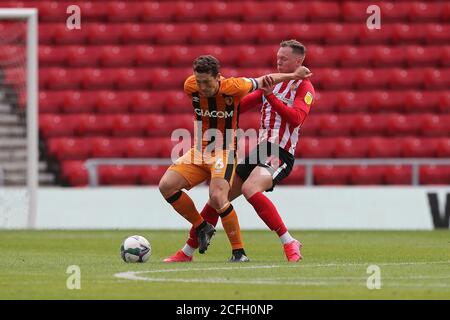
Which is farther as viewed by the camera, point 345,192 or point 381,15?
point 381,15

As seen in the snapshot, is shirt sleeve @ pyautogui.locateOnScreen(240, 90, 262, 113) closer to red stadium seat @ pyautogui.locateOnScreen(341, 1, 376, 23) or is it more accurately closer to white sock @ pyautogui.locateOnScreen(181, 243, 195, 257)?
white sock @ pyautogui.locateOnScreen(181, 243, 195, 257)

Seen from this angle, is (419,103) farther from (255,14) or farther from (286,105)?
(286,105)

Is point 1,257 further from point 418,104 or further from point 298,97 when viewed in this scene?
point 418,104

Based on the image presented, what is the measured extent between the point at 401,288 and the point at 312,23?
16.2m

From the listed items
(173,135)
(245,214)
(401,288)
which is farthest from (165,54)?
(401,288)

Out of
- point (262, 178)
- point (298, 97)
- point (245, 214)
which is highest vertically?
point (298, 97)

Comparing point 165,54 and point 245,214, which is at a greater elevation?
point 165,54

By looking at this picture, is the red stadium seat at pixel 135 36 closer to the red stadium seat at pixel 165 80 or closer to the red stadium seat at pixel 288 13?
the red stadium seat at pixel 165 80

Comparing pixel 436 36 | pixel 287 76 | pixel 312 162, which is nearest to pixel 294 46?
pixel 287 76

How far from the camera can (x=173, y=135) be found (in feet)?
69.2

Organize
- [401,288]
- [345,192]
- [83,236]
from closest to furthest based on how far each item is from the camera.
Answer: [401,288] → [83,236] → [345,192]

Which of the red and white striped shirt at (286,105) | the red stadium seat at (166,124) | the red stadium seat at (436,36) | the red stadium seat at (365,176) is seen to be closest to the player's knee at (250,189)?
the red and white striped shirt at (286,105)

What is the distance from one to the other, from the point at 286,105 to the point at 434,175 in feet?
34.2
